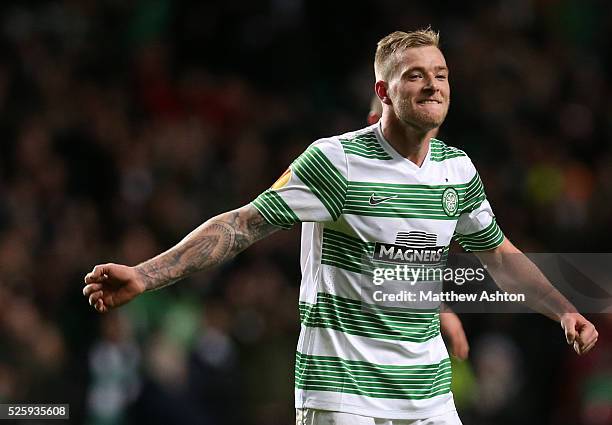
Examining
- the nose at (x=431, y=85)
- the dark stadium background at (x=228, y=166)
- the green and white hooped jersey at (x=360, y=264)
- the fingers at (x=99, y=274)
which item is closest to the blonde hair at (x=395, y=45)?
the nose at (x=431, y=85)

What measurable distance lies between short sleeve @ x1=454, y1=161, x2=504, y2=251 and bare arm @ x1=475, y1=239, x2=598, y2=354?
0.06 metres

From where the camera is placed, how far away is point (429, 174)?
173 inches

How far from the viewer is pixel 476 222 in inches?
181

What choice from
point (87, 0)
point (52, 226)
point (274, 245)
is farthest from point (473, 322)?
point (87, 0)

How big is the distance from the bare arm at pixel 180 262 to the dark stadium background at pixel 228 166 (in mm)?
3459

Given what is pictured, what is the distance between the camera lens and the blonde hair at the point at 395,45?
14.3ft

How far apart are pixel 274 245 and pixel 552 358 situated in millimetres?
2141

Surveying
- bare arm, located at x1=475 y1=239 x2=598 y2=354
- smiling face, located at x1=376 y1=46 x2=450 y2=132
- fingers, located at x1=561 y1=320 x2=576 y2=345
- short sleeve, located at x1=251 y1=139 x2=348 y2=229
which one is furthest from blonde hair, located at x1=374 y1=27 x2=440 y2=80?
fingers, located at x1=561 y1=320 x2=576 y2=345

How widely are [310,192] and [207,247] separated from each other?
1.31 feet

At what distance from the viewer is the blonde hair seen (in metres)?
4.35

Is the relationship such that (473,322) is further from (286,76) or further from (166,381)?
(286,76)

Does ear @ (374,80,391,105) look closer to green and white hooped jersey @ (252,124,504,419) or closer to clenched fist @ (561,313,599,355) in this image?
green and white hooped jersey @ (252,124,504,419)

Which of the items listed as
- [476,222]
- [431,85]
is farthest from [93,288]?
[476,222]

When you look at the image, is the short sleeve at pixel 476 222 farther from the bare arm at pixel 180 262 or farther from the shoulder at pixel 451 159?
the bare arm at pixel 180 262
